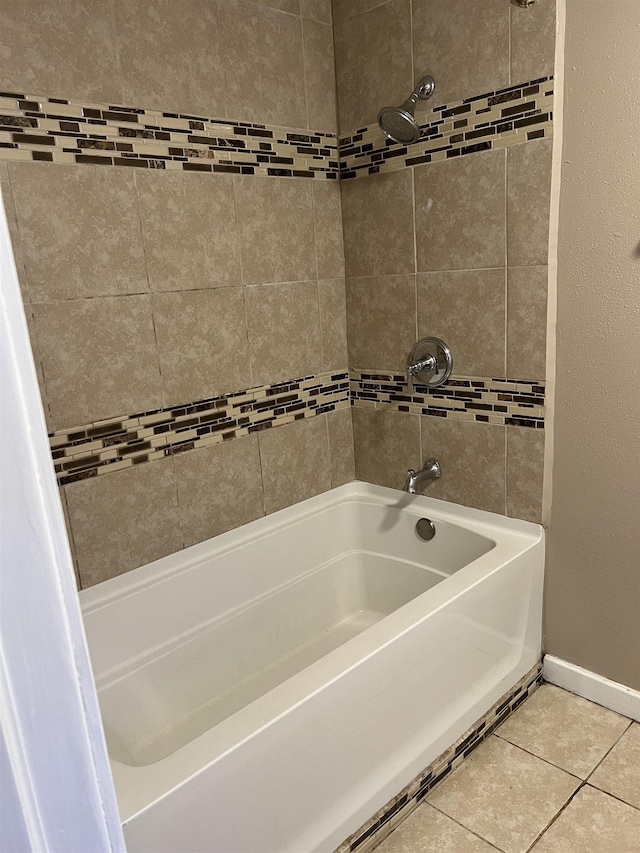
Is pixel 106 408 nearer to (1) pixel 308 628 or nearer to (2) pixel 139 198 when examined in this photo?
(2) pixel 139 198

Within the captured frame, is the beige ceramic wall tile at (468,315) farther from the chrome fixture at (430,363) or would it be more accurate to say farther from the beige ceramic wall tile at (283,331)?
the beige ceramic wall tile at (283,331)

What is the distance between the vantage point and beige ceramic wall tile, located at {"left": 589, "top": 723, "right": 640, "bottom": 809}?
1.70 meters

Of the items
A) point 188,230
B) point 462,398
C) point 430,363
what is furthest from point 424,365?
point 188,230

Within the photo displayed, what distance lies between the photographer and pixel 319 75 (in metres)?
2.25

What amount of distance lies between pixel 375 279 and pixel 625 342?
89 cm

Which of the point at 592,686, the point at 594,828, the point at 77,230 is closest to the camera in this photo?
the point at 594,828

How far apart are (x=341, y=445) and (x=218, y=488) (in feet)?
1.91

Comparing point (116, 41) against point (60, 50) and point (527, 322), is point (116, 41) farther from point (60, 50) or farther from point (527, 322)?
point (527, 322)

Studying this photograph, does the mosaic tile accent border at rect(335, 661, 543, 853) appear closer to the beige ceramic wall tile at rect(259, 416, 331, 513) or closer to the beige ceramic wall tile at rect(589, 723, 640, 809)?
the beige ceramic wall tile at rect(589, 723, 640, 809)

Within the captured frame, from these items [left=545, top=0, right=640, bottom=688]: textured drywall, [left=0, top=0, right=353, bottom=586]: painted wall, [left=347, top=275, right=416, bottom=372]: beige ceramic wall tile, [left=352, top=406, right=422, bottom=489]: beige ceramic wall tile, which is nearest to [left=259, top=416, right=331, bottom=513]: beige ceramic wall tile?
[left=0, top=0, right=353, bottom=586]: painted wall

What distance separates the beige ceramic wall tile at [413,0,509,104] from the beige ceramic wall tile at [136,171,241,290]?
28.5 inches

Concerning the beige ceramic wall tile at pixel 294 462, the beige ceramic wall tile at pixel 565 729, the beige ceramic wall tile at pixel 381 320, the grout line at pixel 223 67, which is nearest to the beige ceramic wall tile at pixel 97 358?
the beige ceramic wall tile at pixel 294 462

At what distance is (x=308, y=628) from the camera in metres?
2.24

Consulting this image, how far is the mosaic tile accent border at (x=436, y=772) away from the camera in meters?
1.58
